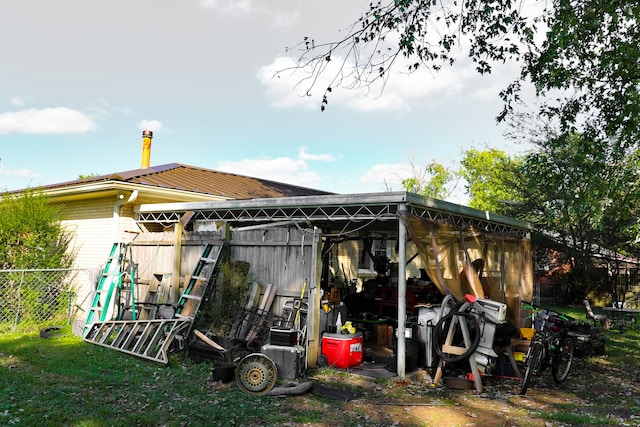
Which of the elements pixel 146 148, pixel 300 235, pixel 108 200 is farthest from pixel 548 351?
pixel 146 148

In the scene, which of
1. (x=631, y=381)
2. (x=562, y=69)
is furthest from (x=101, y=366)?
(x=562, y=69)

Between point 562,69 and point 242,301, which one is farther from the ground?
point 562,69

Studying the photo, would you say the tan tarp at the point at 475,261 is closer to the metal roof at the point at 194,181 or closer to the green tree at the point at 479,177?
the metal roof at the point at 194,181

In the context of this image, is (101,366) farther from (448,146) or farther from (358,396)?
(448,146)

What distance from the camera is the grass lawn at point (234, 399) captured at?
16.5ft

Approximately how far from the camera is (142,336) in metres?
7.58

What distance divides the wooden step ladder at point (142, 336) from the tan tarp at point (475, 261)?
166 inches

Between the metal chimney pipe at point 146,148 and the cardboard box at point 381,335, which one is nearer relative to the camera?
the cardboard box at point 381,335

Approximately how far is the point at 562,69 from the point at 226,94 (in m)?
9.73

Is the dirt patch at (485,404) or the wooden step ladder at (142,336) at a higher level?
the wooden step ladder at (142,336)

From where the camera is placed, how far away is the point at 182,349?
770 centimetres

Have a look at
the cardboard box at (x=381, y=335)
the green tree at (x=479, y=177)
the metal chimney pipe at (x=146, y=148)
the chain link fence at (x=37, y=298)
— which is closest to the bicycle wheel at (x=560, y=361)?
the cardboard box at (x=381, y=335)

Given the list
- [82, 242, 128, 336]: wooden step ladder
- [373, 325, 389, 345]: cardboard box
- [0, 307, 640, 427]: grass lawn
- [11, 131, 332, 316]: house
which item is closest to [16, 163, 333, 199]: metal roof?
[11, 131, 332, 316]: house

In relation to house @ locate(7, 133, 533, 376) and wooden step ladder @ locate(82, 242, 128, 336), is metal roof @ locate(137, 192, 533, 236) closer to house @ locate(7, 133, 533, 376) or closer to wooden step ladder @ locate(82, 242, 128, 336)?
house @ locate(7, 133, 533, 376)
